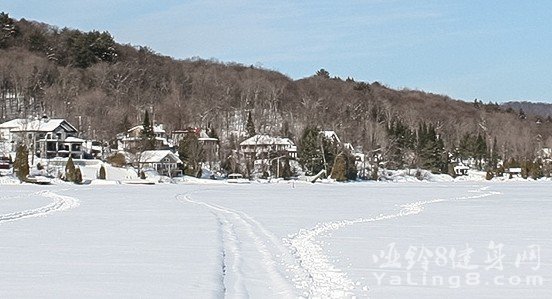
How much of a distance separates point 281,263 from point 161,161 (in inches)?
2396

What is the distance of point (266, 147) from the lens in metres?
81.6

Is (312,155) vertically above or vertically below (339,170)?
above

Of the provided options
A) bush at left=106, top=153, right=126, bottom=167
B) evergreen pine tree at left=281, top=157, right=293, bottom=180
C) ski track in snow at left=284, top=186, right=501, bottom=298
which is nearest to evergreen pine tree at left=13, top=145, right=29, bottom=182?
bush at left=106, top=153, right=126, bottom=167

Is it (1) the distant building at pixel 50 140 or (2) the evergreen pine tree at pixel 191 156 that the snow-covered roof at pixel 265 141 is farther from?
(1) the distant building at pixel 50 140

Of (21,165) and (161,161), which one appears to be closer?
(21,165)

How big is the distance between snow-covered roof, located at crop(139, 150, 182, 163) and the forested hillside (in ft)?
44.7

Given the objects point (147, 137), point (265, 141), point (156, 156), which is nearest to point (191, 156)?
point (156, 156)

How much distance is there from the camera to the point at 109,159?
71.4 meters

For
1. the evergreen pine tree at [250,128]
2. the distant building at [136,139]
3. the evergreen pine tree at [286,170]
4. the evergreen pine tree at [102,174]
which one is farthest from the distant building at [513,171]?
the evergreen pine tree at [102,174]

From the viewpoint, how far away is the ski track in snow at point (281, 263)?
9.04 metres

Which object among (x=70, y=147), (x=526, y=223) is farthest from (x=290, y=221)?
(x=70, y=147)

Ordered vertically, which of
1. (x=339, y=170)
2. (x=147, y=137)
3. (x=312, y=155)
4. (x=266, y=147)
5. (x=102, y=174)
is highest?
(x=147, y=137)

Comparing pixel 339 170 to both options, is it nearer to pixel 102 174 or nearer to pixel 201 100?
pixel 102 174

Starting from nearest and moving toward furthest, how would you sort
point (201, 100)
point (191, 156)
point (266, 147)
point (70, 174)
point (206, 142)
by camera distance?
point (70, 174) < point (191, 156) < point (266, 147) < point (206, 142) < point (201, 100)
